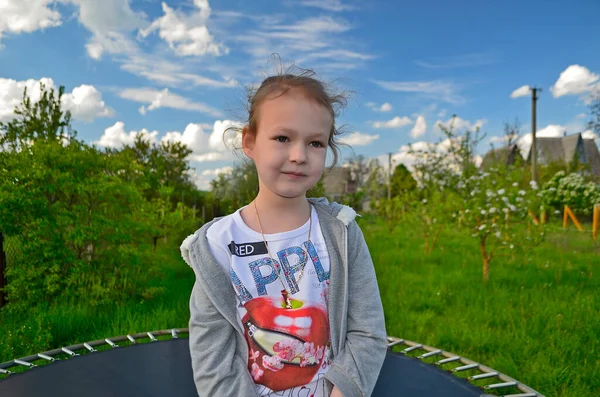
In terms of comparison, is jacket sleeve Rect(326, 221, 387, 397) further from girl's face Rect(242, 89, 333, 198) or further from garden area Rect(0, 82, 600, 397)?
garden area Rect(0, 82, 600, 397)

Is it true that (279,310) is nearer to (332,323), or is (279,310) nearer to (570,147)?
(332,323)

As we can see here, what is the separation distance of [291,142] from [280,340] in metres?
0.47

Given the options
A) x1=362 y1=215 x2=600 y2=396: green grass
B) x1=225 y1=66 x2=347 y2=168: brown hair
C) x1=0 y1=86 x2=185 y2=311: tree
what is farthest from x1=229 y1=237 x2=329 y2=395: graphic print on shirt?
x1=0 y1=86 x2=185 y2=311: tree

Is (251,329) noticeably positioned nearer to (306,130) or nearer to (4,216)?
(306,130)

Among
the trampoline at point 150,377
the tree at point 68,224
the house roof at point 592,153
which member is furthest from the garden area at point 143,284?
the house roof at point 592,153

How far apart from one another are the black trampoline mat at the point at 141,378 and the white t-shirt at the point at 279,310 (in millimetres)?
560

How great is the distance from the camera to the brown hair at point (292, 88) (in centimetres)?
106

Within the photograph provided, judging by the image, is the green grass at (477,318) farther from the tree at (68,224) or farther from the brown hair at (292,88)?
the brown hair at (292,88)

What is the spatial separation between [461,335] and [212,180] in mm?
7462

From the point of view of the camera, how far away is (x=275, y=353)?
3.56ft

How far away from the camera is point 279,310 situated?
109 centimetres

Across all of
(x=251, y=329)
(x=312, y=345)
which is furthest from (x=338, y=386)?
(x=251, y=329)

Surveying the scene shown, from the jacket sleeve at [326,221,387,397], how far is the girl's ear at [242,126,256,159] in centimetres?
33

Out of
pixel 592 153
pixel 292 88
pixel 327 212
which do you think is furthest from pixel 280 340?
pixel 592 153
